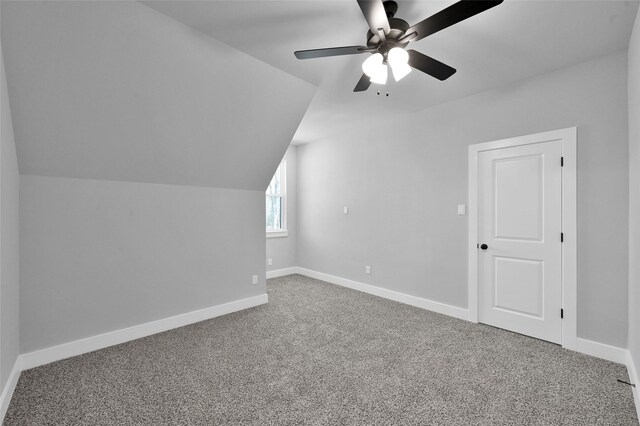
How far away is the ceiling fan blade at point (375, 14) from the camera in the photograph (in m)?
1.51

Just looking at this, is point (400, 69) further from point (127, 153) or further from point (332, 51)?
point (127, 153)

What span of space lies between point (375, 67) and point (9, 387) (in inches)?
125

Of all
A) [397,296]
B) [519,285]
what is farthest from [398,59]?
[397,296]

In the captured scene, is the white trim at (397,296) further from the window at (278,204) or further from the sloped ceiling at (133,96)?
the sloped ceiling at (133,96)

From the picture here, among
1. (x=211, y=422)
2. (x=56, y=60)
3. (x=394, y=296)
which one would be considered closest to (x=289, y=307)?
(x=394, y=296)

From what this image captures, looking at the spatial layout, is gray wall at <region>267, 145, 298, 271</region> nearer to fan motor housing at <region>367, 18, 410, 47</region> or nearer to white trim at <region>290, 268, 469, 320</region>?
white trim at <region>290, 268, 469, 320</region>

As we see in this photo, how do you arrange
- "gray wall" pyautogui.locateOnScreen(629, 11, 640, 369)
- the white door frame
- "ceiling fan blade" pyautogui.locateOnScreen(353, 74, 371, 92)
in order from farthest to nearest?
the white door frame
"ceiling fan blade" pyautogui.locateOnScreen(353, 74, 371, 92)
"gray wall" pyautogui.locateOnScreen(629, 11, 640, 369)

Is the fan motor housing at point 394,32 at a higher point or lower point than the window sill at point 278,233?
higher

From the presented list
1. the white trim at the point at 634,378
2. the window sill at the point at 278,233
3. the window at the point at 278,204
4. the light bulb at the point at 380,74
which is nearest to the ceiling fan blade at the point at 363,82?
the light bulb at the point at 380,74

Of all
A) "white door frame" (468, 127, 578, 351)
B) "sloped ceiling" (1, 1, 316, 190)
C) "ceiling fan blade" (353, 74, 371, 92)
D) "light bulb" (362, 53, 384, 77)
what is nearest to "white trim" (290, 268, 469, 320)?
"white door frame" (468, 127, 578, 351)

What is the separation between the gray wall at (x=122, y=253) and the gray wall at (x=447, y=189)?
5.53 ft

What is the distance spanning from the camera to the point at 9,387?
1.99m

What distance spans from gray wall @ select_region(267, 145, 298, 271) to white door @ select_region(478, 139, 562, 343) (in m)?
3.37

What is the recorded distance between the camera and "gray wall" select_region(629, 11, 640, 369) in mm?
1997
